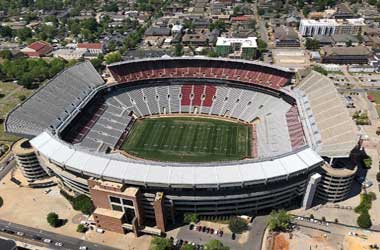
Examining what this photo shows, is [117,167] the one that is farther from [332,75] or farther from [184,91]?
[332,75]

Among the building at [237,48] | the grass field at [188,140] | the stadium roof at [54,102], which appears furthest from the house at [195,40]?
the grass field at [188,140]

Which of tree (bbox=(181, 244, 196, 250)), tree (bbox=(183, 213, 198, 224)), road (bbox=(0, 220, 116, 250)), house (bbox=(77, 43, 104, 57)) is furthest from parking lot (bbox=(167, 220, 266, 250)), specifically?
house (bbox=(77, 43, 104, 57))

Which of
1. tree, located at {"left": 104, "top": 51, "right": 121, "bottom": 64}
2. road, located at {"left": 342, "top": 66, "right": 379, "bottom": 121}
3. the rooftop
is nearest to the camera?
road, located at {"left": 342, "top": 66, "right": 379, "bottom": 121}

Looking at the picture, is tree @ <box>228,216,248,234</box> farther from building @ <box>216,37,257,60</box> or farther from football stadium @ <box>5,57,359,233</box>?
building @ <box>216,37,257,60</box>

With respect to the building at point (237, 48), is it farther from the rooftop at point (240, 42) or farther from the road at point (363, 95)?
the road at point (363, 95)

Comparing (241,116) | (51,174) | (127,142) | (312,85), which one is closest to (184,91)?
(241,116)
